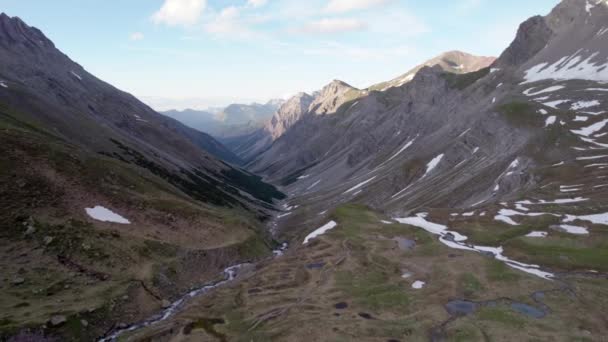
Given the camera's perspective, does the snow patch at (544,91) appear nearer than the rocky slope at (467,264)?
No

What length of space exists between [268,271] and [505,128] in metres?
103

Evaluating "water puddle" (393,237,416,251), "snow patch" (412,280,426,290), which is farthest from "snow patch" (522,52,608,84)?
"snow patch" (412,280,426,290)

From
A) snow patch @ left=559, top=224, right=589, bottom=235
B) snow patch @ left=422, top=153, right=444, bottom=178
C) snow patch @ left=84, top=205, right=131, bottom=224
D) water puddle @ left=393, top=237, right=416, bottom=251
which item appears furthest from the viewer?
snow patch @ left=422, top=153, right=444, bottom=178

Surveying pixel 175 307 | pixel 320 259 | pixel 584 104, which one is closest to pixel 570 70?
pixel 584 104

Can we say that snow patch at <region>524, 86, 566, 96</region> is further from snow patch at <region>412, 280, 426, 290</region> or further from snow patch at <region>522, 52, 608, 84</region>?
snow patch at <region>412, 280, 426, 290</region>

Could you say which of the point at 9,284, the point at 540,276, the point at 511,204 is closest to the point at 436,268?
the point at 540,276

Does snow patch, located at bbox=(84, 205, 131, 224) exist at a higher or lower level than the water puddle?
higher

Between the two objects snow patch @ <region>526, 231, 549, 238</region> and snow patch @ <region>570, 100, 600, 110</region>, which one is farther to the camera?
snow patch @ <region>570, 100, 600, 110</region>

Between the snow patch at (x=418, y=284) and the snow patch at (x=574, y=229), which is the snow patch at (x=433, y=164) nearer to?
the snow patch at (x=574, y=229)

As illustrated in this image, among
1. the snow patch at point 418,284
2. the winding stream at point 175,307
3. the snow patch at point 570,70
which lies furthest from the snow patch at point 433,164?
the snow patch at point 418,284

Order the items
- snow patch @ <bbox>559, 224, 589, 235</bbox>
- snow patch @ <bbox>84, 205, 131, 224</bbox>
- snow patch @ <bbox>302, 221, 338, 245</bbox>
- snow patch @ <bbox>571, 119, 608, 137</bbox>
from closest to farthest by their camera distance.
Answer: snow patch @ <bbox>559, 224, 589, 235</bbox> < snow patch @ <bbox>84, 205, 131, 224</bbox> < snow patch @ <bbox>302, 221, 338, 245</bbox> < snow patch @ <bbox>571, 119, 608, 137</bbox>

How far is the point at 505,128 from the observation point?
128625mm

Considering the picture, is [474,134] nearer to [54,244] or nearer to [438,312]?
[438,312]

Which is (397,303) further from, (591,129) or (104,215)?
(591,129)
